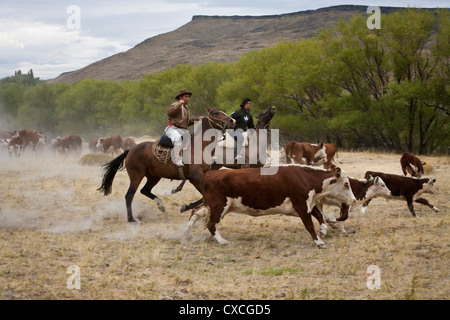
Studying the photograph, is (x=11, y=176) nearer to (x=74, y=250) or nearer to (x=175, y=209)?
(x=175, y=209)

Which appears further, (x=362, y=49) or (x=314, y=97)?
(x=314, y=97)

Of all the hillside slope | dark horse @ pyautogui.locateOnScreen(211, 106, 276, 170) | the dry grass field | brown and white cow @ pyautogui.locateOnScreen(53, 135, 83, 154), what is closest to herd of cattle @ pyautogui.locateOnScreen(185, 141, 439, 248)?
the dry grass field

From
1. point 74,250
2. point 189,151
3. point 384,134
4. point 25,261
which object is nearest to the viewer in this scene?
point 25,261

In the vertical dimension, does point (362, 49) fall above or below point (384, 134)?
above

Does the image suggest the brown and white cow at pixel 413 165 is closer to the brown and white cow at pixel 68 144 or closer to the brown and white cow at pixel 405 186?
the brown and white cow at pixel 405 186

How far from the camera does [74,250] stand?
869 centimetres

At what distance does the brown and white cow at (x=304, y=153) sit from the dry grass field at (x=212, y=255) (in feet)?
19.0

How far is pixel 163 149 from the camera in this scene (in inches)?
449

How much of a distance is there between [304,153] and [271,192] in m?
10.6

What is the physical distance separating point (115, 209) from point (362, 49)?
23777mm

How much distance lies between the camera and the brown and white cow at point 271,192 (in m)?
8.95

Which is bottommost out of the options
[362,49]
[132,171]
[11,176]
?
[11,176]

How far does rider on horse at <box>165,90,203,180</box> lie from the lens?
36.6 ft
